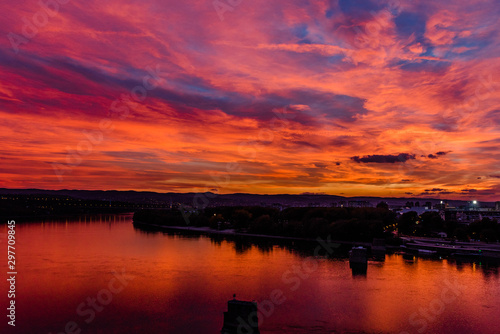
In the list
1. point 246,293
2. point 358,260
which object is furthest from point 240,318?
point 358,260

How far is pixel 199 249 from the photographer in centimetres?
5044

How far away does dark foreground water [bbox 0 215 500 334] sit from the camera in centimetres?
2067

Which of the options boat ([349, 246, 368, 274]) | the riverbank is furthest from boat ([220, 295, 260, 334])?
the riverbank

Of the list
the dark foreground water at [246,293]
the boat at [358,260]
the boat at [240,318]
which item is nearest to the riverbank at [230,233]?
the dark foreground water at [246,293]

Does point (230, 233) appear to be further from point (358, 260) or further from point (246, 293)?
point (246, 293)

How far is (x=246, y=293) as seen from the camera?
26750 millimetres

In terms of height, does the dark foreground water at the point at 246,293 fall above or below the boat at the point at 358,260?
below

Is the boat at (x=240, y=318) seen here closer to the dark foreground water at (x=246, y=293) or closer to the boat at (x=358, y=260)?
the dark foreground water at (x=246, y=293)

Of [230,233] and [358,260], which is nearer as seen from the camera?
[358,260]

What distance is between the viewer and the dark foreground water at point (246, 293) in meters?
20.7

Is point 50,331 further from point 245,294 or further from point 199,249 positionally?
point 199,249

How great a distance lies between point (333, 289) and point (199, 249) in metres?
25.2

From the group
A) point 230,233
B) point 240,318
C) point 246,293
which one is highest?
point 240,318

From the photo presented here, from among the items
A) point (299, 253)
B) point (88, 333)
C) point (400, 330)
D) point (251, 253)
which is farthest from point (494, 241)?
point (88, 333)
